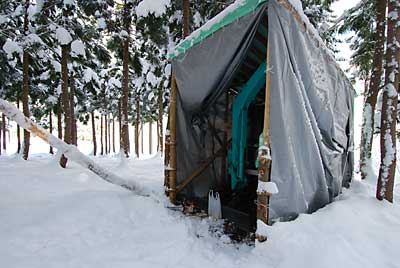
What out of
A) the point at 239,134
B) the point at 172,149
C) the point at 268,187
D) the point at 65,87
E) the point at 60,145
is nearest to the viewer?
the point at 268,187

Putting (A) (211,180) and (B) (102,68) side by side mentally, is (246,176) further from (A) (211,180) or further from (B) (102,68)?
(B) (102,68)

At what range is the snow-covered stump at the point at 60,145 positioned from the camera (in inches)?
131

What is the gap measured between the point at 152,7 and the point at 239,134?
3.79 metres

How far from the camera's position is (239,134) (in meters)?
4.63

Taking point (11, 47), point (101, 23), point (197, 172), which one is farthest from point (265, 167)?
point (101, 23)

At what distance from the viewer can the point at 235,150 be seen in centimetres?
454

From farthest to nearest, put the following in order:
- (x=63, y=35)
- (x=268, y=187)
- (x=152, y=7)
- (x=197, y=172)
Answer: (x=63, y=35)
(x=152, y=7)
(x=197, y=172)
(x=268, y=187)

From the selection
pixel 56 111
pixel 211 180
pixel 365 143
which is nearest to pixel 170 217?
pixel 211 180

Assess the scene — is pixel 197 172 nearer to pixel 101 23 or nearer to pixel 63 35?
pixel 63 35

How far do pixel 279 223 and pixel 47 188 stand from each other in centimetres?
382

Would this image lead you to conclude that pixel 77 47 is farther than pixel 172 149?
Yes

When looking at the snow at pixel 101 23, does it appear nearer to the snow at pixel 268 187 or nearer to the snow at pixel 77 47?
the snow at pixel 77 47

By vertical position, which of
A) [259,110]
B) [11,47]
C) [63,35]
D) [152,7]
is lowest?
[259,110]

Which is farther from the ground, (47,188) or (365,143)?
(365,143)
